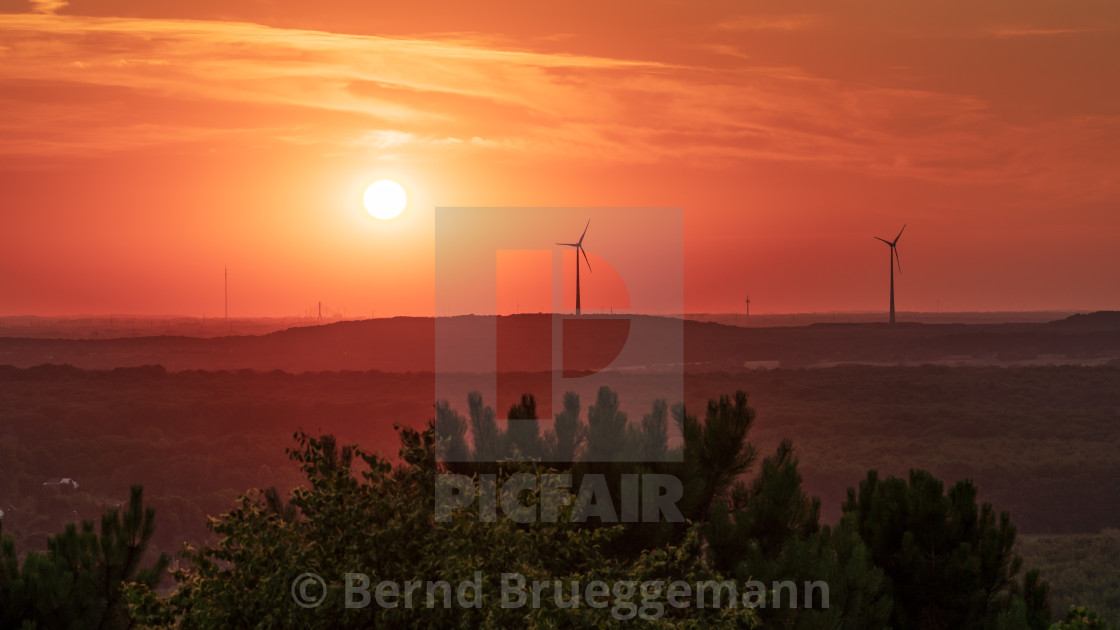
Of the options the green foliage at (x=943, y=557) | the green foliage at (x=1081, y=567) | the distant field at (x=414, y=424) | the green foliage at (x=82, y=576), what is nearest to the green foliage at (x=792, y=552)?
the green foliage at (x=943, y=557)

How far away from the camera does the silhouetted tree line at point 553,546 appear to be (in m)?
10.0

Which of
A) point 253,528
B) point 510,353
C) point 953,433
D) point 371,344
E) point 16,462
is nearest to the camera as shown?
point 253,528

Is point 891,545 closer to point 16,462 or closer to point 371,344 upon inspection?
point 16,462

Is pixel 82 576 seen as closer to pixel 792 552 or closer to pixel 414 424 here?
pixel 792 552

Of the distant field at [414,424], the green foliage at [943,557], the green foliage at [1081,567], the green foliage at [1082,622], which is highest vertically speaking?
the green foliage at [1082,622]

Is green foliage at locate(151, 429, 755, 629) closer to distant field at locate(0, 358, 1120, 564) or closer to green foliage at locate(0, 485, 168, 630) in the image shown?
green foliage at locate(0, 485, 168, 630)

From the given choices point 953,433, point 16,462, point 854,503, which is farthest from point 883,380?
point 854,503

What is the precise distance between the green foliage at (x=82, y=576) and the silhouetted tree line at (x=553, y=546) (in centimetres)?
2

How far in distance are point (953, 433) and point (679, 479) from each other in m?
95.5

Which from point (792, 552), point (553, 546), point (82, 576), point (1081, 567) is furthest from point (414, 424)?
point (553, 546)

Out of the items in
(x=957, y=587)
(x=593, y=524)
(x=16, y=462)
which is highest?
(x=593, y=524)

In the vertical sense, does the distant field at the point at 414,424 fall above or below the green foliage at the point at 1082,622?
below

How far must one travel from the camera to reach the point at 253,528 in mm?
10320

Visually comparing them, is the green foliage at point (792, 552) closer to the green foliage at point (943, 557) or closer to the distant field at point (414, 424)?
the green foliage at point (943, 557)
